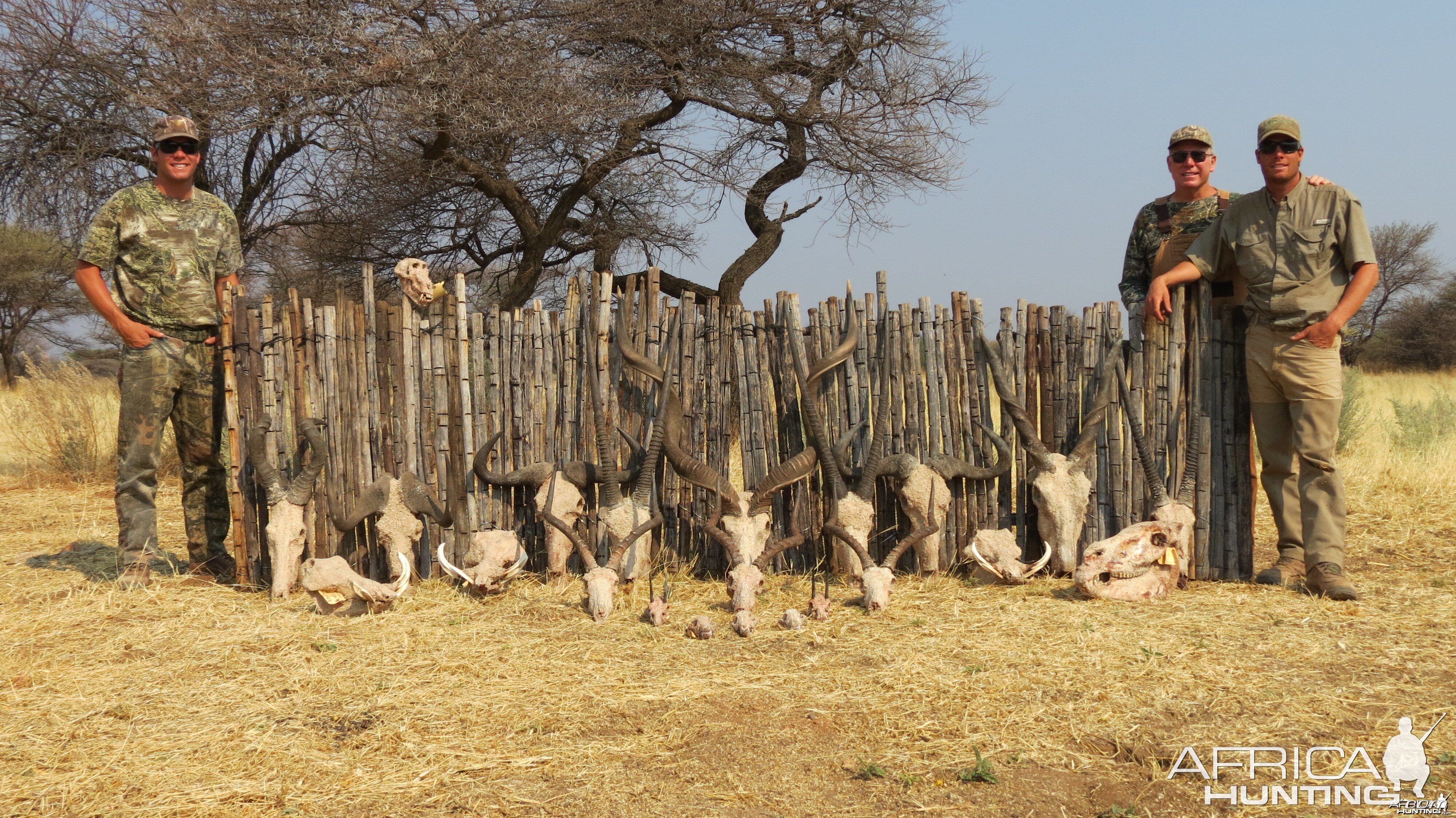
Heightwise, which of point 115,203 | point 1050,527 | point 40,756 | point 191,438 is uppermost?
point 115,203

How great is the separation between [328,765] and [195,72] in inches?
352

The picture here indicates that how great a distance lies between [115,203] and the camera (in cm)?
597

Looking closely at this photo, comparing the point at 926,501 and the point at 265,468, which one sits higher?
the point at 265,468

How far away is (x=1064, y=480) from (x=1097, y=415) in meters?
0.41

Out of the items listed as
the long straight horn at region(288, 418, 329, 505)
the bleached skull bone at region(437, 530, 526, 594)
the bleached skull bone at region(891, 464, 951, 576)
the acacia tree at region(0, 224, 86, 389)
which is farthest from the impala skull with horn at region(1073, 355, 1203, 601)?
the acacia tree at region(0, 224, 86, 389)

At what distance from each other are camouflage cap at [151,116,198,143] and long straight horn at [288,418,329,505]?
1.80 metres

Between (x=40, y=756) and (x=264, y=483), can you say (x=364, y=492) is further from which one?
(x=40, y=756)

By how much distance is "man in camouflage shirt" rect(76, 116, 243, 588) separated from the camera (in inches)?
233

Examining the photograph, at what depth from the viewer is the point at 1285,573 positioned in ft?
18.7

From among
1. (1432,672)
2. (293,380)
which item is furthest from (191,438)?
(1432,672)

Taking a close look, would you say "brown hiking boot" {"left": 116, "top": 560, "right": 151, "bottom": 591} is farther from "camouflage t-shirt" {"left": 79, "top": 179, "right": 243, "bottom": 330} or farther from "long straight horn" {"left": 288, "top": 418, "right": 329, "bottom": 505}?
"camouflage t-shirt" {"left": 79, "top": 179, "right": 243, "bottom": 330}

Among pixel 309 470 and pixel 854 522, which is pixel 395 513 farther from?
pixel 854 522

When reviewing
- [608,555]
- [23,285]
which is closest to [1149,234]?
[608,555]

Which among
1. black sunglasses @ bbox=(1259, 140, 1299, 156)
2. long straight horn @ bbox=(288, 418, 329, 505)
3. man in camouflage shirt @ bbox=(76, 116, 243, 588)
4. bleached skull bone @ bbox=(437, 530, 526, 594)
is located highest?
black sunglasses @ bbox=(1259, 140, 1299, 156)
